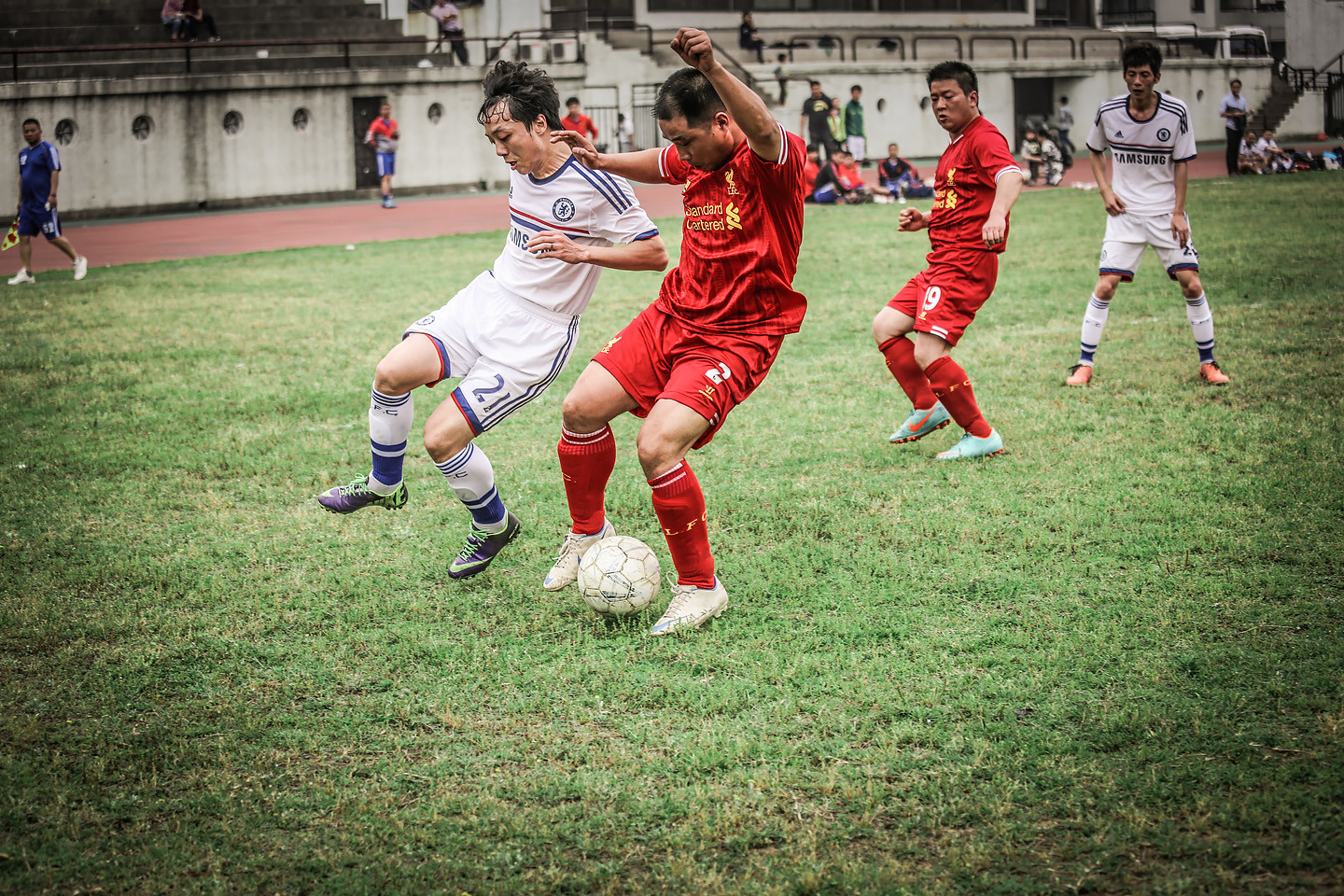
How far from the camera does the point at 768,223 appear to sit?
4.46 meters

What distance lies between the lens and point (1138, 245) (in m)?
8.41

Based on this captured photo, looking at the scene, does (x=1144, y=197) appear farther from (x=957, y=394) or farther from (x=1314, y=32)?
(x=1314, y=32)

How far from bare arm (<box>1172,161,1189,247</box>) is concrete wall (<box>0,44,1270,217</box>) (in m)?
22.3

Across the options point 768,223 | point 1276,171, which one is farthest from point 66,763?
point 1276,171

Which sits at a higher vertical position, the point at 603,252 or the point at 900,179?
the point at 900,179

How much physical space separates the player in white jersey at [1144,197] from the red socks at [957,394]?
1827mm

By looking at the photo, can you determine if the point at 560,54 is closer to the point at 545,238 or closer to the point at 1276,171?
the point at 1276,171

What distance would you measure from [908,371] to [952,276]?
0.66 metres

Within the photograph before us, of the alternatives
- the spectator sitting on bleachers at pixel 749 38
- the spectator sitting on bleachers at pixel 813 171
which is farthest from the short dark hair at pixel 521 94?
the spectator sitting on bleachers at pixel 749 38

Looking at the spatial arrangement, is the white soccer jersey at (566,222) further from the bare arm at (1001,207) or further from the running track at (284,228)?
the running track at (284,228)

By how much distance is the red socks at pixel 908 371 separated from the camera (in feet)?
23.0

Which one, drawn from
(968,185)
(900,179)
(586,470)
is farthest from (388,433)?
(900,179)

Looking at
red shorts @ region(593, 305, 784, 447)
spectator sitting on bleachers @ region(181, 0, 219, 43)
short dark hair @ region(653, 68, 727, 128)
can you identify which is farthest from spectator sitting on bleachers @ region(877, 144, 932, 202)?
short dark hair @ region(653, 68, 727, 128)

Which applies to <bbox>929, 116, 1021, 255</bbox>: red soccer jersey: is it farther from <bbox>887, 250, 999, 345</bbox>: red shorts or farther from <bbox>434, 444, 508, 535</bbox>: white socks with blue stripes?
<bbox>434, 444, 508, 535</bbox>: white socks with blue stripes
